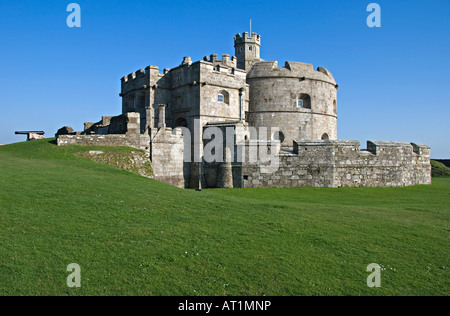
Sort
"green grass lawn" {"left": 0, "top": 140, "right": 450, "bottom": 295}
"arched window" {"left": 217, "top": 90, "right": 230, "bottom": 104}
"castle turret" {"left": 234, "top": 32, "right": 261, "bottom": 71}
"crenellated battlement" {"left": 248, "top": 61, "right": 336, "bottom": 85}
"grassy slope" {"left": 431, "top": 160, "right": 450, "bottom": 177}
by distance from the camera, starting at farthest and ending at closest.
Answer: "grassy slope" {"left": 431, "top": 160, "right": 450, "bottom": 177}
"castle turret" {"left": 234, "top": 32, "right": 261, "bottom": 71}
"crenellated battlement" {"left": 248, "top": 61, "right": 336, "bottom": 85}
"arched window" {"left": 217, "top": 90, "right": 230, "bottom": 104}
"green grass lawn" {"left": 0, "top": 140, "right": 450, "bottom": 295}

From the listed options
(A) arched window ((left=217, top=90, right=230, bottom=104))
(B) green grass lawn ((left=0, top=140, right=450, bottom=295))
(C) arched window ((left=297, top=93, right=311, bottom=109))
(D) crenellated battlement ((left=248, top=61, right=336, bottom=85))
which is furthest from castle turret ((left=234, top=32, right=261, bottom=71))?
(B) green grass lawn ((left=0, top=140, right=450, bottom=295))

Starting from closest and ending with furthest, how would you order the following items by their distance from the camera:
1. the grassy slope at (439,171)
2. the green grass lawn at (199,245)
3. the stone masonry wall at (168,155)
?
the green grass lawn at (199,245), the stone masonry wall at (168,155), the grassy slope at (439,171)

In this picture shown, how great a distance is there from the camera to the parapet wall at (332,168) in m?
22.9

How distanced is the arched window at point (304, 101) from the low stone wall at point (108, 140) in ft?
52.0

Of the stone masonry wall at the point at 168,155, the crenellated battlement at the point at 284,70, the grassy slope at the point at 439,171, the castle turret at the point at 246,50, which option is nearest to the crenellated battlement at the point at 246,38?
the castle turret at the point at 246,50

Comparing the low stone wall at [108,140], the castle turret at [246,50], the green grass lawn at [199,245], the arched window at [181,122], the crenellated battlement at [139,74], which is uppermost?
the castle turret at [246,50]

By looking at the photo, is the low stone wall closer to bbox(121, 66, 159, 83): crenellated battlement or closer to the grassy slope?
bbox(121, 66, 159, 83): crenellated battlement

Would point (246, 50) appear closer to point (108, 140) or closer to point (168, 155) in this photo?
point (168, 155)

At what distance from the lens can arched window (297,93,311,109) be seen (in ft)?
111

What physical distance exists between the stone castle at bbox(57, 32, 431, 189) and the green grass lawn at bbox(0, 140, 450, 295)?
1091cm

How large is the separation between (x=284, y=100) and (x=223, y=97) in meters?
6.02

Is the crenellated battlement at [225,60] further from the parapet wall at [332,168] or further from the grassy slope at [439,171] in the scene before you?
the grassy slope at [439,171]
